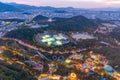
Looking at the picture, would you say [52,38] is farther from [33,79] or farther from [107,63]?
[33,79]

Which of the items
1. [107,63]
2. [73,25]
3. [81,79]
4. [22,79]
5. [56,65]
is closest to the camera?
[22,79]

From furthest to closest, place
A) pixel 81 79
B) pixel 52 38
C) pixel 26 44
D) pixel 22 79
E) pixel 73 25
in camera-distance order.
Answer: pixel 73 25
pixel 52 38
pixel 26 44
pixel 81 79
pixel 22 79

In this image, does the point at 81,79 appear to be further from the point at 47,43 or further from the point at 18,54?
the point at 47,43

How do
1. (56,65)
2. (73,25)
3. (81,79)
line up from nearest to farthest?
(81,79)
(56,65)
(73,25)

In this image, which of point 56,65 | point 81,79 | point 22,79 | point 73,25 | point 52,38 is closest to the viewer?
point 22,79

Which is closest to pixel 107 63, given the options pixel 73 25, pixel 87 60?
pixel 87 60

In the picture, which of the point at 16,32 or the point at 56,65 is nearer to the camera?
the point at 56,65

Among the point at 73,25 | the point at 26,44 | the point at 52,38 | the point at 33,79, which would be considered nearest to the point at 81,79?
the point at 33,79

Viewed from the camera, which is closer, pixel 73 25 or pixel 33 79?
pixel 33 79
